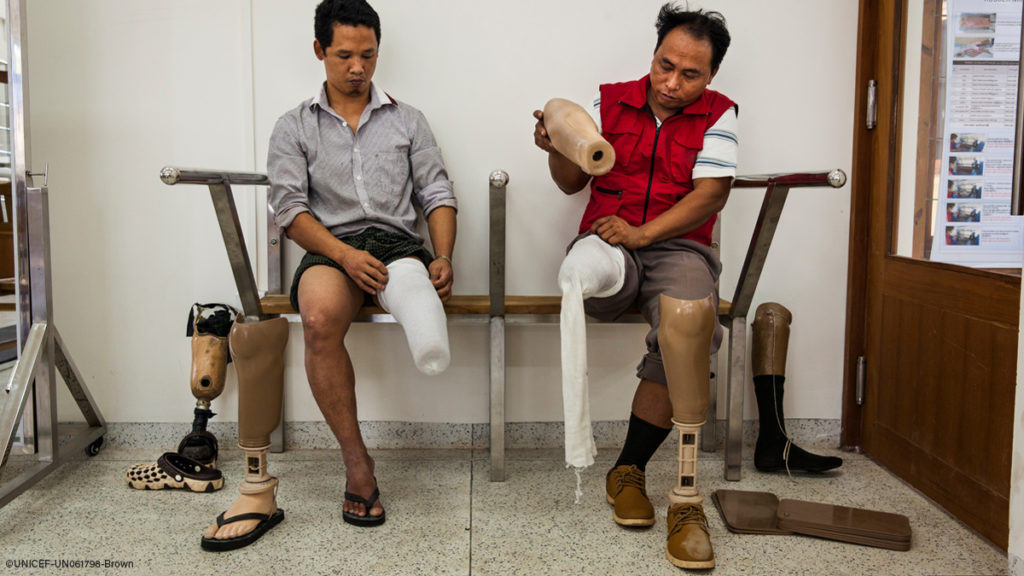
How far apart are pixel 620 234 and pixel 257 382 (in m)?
0.94

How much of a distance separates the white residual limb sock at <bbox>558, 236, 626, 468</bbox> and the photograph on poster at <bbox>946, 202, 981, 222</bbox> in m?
0.97

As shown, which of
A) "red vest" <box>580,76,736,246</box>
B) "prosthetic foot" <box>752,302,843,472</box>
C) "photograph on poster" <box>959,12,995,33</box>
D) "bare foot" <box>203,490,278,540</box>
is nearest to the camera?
"bare foot" <box>203,490,278,540</box>

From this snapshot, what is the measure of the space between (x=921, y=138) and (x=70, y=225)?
2530mm

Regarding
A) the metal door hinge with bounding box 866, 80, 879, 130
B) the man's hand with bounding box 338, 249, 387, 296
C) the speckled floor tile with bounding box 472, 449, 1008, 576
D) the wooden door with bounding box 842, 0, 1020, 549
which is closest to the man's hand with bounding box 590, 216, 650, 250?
A: the man's hand with bounding box 338, 249, 387, 296

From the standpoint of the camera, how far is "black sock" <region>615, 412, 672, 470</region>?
196 cm

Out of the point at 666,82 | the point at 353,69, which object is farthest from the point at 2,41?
→ the point at 666,82

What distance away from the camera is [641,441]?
1.97 meters

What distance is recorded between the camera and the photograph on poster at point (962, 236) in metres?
2.00

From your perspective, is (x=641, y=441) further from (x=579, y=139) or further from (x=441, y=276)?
(x=579, y=139)

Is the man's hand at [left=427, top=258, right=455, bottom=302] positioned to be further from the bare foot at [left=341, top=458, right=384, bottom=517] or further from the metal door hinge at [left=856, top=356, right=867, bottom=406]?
the metal door hinge at [left=856, top=356, right=867, bottom=406]

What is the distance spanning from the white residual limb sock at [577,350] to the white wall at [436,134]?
2.09ft

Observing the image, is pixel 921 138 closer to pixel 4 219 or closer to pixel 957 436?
pixel 957 436

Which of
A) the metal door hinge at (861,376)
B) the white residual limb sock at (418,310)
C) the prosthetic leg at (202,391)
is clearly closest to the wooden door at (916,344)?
the metal door hinge at (861,376)

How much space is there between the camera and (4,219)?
211 cm
